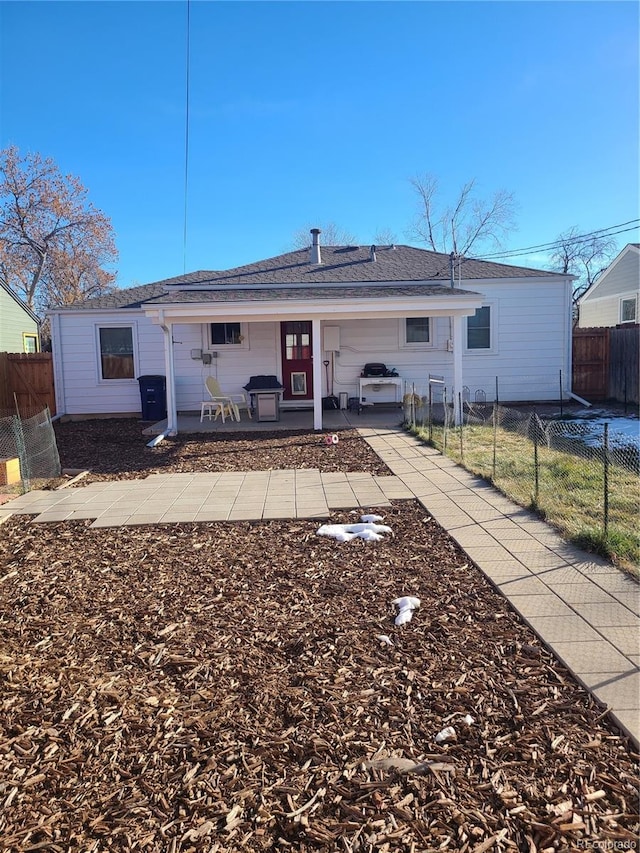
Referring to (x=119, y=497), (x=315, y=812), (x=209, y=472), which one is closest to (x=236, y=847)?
(x=315, y=812)

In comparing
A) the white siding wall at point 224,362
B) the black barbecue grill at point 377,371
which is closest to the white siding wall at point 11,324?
the white siding wall at point 224,362

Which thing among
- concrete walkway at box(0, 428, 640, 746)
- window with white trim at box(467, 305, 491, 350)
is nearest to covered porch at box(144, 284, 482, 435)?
concrete walkway at box(0, 428, 640, 746)

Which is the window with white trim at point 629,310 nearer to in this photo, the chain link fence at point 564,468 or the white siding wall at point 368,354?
the white siding wall at point 368,354

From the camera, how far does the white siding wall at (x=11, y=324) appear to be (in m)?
18.1

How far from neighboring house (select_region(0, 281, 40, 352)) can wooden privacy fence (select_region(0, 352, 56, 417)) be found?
3337mm

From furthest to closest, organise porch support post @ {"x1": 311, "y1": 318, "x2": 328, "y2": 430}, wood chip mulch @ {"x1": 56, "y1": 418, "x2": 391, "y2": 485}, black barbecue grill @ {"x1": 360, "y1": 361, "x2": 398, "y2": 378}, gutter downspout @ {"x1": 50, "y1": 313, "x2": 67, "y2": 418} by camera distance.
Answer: gutter downspout @ {"x1": 50, "y1": 313, "x2": 67, "y2": 418} → black barbecue grill @ {"x1": 360, "y1": 361, "x2": 398, "y2": 378} → porch support post @ {"x1": 311, "y1": 318, "x2": 328, "y2": 430} → wood chip mulch @ {"x1": 56, "y1": 418, "x2": 391, "y2": 485}

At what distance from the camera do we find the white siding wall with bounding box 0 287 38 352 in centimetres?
1814

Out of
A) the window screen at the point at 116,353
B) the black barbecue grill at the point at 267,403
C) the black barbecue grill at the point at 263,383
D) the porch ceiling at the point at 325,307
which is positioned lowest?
the black barbecue grill at the point at 267,403

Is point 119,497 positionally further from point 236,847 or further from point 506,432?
point 506,432

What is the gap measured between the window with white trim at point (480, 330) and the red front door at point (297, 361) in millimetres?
4068

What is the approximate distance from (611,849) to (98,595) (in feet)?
10.5

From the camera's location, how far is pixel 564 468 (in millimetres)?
7223

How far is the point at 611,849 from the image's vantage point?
5.97 feet

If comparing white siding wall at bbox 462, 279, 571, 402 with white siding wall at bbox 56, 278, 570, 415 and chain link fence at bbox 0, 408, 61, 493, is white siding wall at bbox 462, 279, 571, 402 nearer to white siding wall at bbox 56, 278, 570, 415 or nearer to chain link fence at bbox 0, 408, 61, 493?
white siding wall at bbox 56, 278, 570, 415
